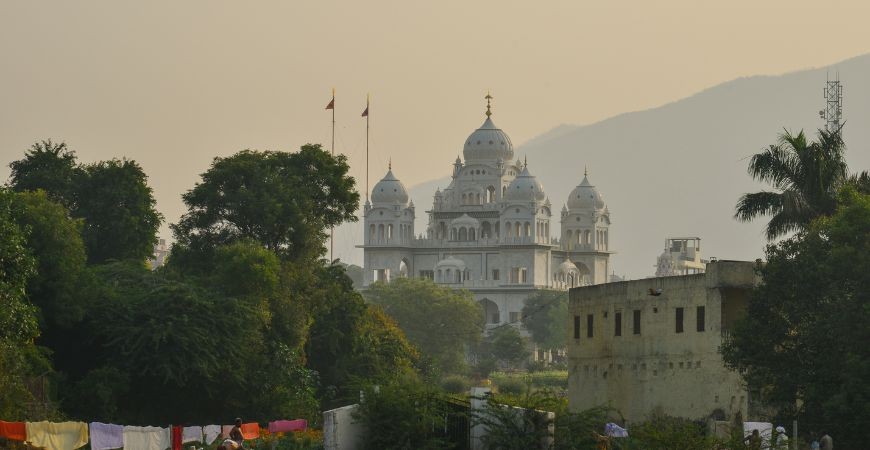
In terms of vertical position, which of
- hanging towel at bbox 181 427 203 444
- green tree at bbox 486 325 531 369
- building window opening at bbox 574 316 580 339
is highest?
green tree at bbox 486 325 531 369

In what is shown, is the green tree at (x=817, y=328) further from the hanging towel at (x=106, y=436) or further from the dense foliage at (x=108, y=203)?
the dense foliage at (x=108, y=203)

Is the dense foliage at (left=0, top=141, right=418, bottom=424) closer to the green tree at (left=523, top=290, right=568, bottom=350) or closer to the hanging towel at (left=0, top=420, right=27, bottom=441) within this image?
the hanging towel at (left=0, top=420, right=27, bottom=441)

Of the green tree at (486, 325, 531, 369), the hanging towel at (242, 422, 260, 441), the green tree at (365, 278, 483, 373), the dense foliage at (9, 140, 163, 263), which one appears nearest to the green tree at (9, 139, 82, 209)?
the dense foliage at (9, 140, 163, 263)

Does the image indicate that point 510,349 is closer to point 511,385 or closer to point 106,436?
point 511,385

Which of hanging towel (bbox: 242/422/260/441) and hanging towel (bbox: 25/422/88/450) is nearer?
hanging towel (bbox: 25/422/88/450)

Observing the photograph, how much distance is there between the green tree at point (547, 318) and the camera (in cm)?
17662

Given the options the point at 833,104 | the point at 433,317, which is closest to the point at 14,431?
the point at 833,104

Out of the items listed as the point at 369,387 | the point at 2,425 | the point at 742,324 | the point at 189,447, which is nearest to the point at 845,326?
the point at 742,324

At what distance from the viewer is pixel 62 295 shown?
59.8 meters

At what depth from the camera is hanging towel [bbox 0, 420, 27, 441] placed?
38.5m

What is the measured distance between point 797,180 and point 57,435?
26.7 m

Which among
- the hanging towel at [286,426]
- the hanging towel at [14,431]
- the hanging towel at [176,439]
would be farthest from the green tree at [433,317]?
the hanging towel at [14,431]

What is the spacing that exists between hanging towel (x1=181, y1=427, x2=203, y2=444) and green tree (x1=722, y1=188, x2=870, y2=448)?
1331cm

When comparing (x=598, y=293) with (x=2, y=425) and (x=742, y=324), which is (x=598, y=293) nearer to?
(x=742, y=324)
